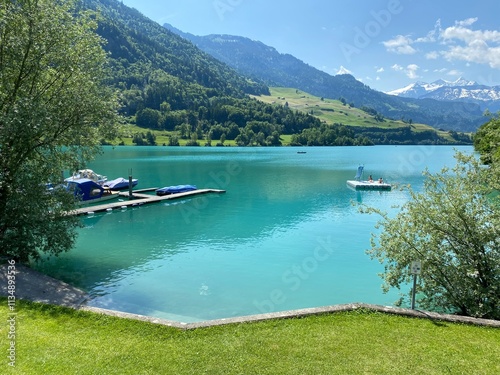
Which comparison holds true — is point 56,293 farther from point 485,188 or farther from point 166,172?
point 166,172

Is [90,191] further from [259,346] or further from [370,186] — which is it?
[370,186]

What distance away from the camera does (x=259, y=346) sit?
10195 mm

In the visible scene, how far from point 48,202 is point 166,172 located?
64778mm

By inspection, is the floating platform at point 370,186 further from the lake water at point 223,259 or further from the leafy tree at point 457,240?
the leafy tree at point 457,240

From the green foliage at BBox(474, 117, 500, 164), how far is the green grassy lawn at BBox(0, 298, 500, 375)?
6395 mm

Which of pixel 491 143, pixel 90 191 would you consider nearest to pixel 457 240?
pixel 491 143

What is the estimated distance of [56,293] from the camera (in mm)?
15219

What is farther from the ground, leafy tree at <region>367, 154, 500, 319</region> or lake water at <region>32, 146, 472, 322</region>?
leafy tree at <region>367, 154, 500, 319</region>

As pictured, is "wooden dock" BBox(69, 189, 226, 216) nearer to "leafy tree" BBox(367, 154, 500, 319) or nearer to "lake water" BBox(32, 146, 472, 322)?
"lake water" BBox(32, 146, 472, 322)

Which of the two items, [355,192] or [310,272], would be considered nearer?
[310,272]

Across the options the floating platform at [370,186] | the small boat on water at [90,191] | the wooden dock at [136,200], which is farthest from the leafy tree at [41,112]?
the floating platform at [370,186]

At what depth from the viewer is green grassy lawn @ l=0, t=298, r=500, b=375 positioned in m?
9.05

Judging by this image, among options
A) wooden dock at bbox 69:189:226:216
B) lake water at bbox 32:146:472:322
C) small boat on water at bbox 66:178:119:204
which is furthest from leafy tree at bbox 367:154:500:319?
small boat on water at bbox 66:178:119:204

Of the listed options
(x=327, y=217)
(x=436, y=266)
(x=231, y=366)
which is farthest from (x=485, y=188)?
(x=327, y=217)
